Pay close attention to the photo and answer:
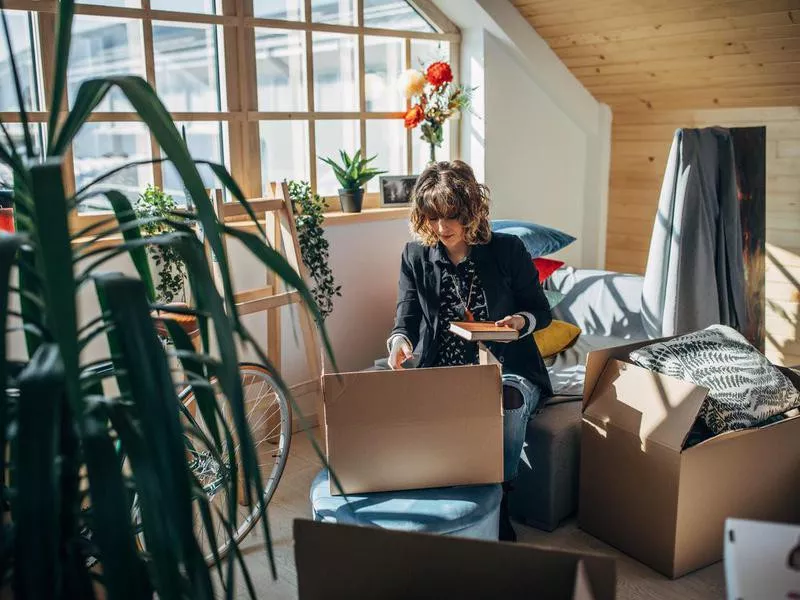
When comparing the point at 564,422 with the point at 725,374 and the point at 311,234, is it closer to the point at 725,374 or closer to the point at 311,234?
the point at 725,374

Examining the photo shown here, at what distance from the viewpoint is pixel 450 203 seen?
7.65ft

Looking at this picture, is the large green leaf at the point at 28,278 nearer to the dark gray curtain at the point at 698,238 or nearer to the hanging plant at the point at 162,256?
the hanging plant at the point at 162,256

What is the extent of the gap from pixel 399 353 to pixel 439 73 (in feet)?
5.21

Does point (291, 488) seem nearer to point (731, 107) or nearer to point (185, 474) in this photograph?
point (185, 474)

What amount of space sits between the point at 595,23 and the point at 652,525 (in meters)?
2.21

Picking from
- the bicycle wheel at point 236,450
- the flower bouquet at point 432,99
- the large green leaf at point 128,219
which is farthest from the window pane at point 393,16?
the large green leaf at point 128,219

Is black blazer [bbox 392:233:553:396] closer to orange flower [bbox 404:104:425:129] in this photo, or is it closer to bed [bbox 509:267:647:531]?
bed [bbox 509:267:647:531]

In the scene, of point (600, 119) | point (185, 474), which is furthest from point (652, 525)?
point (600, 119)

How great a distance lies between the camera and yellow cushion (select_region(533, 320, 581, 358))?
3021mm

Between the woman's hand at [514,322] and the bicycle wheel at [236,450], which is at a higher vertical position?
the woman's hand at [514,322]

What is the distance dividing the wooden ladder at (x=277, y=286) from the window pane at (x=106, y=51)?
58cm

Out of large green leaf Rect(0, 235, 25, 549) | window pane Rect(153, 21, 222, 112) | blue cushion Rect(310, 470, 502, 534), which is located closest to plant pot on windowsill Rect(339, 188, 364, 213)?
window pane Rect(153, 21, 222, 112)

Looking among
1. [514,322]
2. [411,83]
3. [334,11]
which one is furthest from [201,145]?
[514,322]

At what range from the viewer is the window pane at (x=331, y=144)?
11.2 feet
